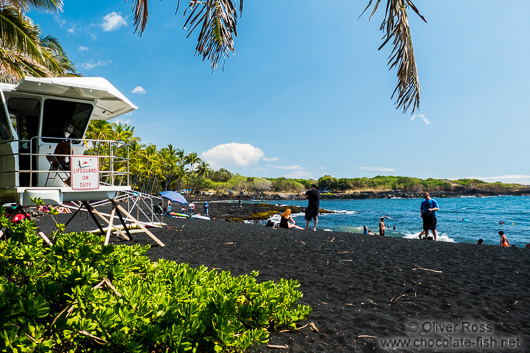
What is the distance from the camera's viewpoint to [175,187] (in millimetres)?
89250

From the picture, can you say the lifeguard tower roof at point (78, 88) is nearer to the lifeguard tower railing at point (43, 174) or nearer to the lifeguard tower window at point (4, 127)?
the lifeguard tower window at point (4, 127)

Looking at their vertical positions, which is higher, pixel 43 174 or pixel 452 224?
pixel 43 174

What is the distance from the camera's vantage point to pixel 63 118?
7.34 meters

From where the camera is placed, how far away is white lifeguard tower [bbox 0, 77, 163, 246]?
21.4 feet

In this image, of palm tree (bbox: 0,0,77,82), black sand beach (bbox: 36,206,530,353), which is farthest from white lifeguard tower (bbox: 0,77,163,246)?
palm tree (bbox: 0,0,77,82)

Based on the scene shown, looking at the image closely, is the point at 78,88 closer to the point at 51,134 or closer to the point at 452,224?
the point at 51,134

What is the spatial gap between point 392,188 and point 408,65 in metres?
156

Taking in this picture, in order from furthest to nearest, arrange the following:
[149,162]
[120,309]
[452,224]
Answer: [149,162]
[452,224]
[120,309]

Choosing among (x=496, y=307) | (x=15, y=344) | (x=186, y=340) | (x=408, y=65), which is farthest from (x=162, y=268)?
(x=496, y=307)

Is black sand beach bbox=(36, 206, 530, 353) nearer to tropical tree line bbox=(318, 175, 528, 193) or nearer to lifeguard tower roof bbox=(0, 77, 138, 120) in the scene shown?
lifeguard tower roof bbox=(0, 77, 138, 120)

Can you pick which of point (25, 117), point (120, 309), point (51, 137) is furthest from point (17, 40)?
point (120, 309)

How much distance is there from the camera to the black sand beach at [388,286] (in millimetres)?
3486

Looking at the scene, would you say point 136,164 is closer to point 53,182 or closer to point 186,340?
point 53,182

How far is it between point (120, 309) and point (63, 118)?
22.5 ft
